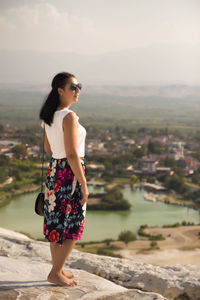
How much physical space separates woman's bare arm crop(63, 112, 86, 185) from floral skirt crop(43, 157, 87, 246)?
37 mm

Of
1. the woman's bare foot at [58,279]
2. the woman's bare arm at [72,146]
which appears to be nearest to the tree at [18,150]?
the woman's bare foot at [58,279]

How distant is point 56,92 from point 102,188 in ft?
53.8

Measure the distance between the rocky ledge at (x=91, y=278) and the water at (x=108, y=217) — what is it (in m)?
9.23

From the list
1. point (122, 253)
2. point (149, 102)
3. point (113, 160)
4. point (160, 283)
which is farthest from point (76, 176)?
point (149, 102)

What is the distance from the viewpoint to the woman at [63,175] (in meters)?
1.16

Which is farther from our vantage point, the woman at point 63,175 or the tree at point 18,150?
the tree at point 18,150

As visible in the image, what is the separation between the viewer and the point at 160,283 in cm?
149

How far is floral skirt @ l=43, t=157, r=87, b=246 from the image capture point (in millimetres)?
1191

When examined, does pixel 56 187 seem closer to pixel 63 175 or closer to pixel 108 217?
pixel 63 175

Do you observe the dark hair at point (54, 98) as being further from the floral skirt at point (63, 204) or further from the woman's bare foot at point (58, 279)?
the woman's bare foot at point (58, 279)

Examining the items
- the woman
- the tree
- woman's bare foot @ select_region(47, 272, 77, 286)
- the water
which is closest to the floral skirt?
the woman

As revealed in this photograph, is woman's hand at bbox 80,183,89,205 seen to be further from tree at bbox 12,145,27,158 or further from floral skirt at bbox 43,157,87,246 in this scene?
tree at bbox 12,145,27,158

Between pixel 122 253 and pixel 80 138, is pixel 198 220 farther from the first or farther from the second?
pixel 80 138

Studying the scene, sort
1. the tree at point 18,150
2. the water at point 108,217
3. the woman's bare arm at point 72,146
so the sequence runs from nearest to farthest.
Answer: the woman's bare arm at point 72,146, the water at point 108,217, the tree at point 18,150
